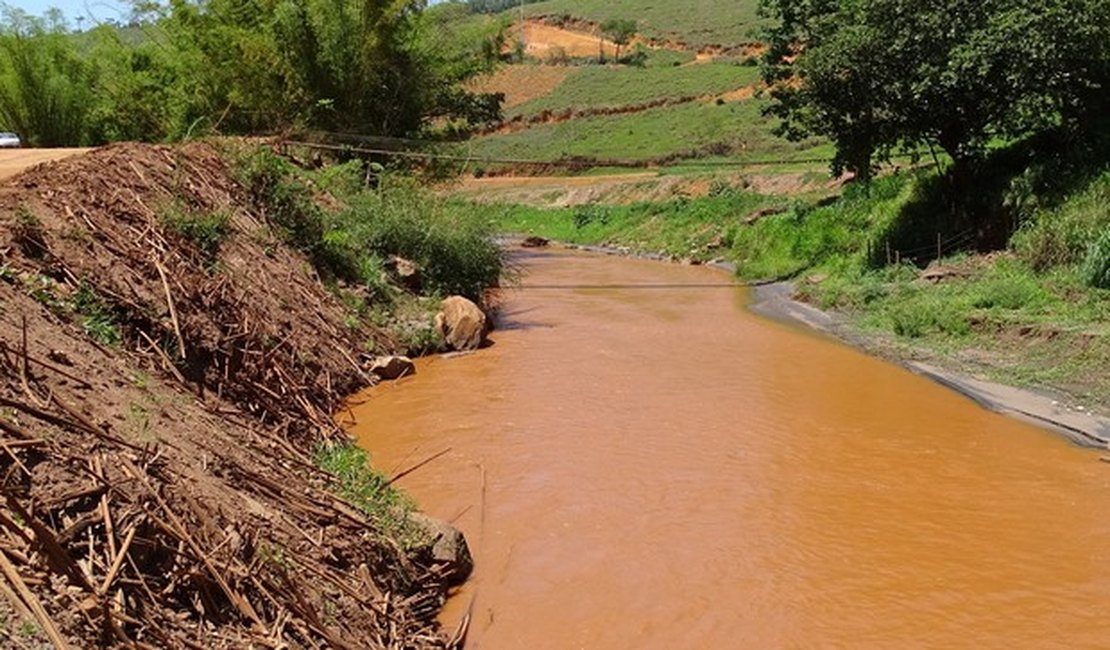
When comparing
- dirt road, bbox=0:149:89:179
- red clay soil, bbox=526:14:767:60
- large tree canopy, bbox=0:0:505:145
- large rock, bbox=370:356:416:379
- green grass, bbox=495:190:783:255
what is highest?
red clay soil, bbox=526:14:767:60

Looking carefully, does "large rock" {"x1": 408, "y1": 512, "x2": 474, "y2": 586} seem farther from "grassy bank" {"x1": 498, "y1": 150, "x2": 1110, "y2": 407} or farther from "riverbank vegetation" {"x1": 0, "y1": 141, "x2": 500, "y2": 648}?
"grassy bank" {"x1": 498, "y1": 150, "x2": 1110, "y2": 407}

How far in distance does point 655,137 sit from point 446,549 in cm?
4712

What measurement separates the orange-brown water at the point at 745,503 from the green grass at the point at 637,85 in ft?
167

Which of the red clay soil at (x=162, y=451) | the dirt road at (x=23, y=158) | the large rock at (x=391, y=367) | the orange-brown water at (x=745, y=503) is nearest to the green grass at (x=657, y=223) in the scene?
the dirt road at (x=23, y=158)

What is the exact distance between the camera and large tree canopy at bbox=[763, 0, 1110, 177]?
50.4 feet

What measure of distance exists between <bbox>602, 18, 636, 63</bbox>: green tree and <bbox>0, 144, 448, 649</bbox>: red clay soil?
7672 centimetres

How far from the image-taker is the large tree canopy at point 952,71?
15.4 metres

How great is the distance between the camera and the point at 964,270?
16609mm

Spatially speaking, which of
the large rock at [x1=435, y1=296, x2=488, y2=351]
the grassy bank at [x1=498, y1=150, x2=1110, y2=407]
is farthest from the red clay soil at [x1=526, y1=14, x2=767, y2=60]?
the large rock at [x1=435, y1=296, x2=488, y2=351]

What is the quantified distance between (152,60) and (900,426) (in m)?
21.5

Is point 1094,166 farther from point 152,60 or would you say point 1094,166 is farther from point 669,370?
point 152,60

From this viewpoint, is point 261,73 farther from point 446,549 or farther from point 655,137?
point 655,137

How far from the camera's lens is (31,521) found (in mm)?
3949

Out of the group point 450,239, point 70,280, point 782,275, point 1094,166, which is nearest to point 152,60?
point 450,239
